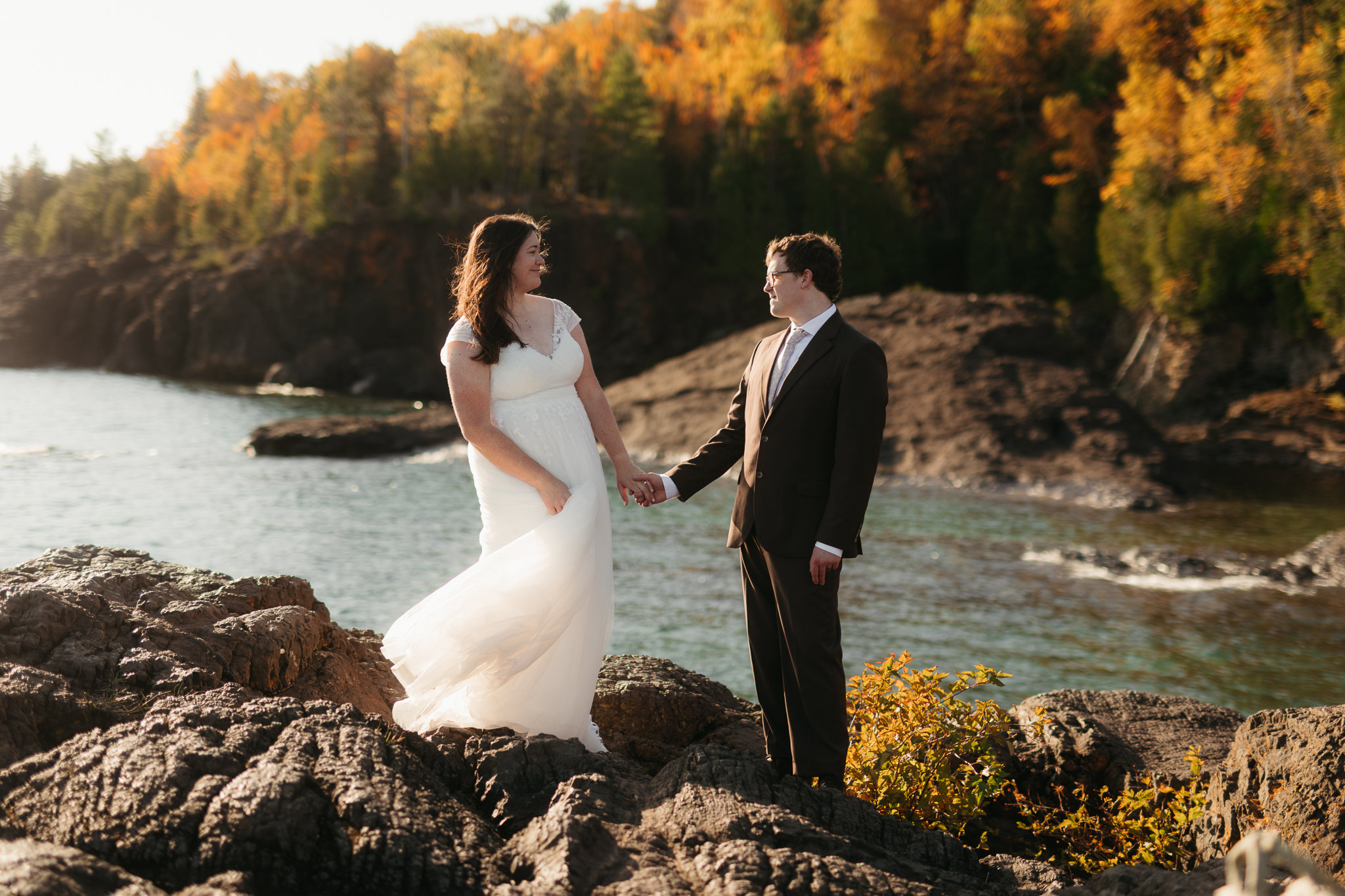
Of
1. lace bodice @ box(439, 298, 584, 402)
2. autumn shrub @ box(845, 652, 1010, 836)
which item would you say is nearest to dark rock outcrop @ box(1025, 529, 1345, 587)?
autumn shrub @ box(845, 652, 1010, 836)

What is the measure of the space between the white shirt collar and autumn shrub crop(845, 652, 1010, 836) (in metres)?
1.46

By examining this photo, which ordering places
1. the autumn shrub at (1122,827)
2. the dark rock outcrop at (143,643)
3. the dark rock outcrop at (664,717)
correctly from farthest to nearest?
the dark rock outcrop at (664,717) → the autumn shrub at (1122,827) → the dark rock outcrop at (143,643)

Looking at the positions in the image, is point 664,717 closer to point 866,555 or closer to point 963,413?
point 866,555

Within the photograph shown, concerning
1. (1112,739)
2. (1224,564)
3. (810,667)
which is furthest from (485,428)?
(1224,564)

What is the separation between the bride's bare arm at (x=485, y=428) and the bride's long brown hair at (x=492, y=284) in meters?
0.06

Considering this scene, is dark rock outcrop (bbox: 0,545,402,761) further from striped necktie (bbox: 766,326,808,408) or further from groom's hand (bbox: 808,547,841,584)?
striped necktie (bbox: 766,326,808,408)

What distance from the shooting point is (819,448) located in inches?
144

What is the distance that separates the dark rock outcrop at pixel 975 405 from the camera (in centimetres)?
1745

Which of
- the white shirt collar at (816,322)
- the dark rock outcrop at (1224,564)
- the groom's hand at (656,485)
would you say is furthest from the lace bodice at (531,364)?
the dark rock outcrop at (1224,564)

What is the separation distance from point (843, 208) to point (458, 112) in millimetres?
22596

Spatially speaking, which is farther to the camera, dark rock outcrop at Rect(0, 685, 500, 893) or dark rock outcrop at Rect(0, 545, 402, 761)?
dark rock outcrop at Rect(0, 545, 402, 761)

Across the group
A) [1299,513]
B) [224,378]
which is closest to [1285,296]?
[1299,513]

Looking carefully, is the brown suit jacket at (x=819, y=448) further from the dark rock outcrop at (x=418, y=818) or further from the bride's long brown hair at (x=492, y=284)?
the bride's long brown hair at (x=492, y=284)

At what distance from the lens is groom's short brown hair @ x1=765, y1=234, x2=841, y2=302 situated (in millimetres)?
3637
